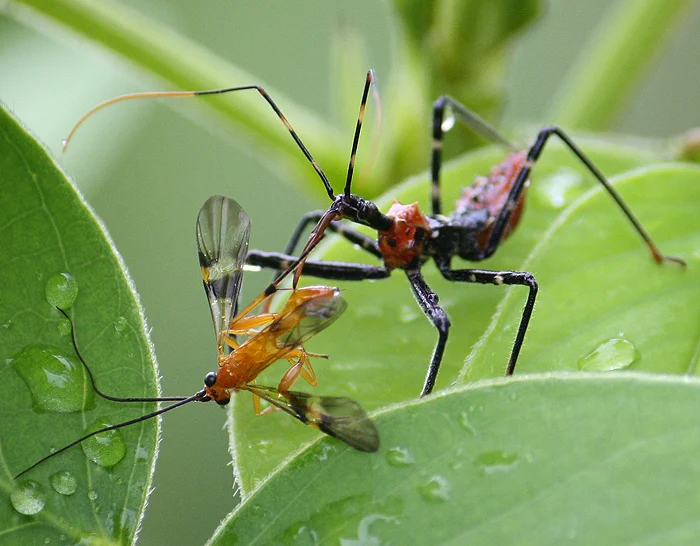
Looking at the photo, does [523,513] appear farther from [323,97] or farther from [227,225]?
[323,97]

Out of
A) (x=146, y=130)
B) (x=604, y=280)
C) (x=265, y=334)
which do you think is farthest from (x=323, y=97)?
(x=604, y=280)

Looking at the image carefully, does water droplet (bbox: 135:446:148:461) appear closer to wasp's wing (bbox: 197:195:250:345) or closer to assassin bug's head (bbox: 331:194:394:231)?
wasp's wing (bbox: 197:195:250:345)

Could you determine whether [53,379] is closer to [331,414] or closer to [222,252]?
[331,414]

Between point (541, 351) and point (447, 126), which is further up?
point (447, 126)

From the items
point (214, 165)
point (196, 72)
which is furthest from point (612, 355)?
point (214, 165)

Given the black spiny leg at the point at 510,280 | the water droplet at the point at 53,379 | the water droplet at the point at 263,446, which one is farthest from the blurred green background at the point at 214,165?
the water droplet at the point at 53,379

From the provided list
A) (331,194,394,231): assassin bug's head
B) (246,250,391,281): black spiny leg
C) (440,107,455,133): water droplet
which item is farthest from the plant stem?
(246,250,391,281): black spiny leg

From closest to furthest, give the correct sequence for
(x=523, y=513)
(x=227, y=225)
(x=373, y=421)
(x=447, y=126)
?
1. (x=523, y=513)
2. (x=373, y=421)
3. (x=227, y=225)
4. (x=447, y=126)
